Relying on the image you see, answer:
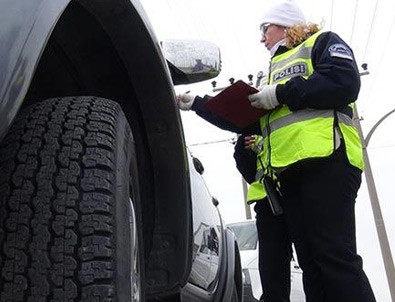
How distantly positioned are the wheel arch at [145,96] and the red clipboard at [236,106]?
91cm

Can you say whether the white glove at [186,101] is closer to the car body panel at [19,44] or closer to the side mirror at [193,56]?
the side mirror at [193,56]

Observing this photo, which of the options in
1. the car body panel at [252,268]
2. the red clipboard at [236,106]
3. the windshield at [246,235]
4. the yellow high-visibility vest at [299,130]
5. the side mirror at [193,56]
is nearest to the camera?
the side mirror at [193,56]

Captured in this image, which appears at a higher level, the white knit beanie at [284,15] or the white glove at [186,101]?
the white knit beanie at [284,15]

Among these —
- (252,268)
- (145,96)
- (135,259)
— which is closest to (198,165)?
(145,96)

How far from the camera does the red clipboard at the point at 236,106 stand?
2.49 meters

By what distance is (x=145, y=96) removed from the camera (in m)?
1.56

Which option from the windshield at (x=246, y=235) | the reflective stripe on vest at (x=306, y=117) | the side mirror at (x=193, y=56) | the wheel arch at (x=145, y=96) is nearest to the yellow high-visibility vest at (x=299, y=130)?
the reflective stripe on vest at (x=306, y=117)

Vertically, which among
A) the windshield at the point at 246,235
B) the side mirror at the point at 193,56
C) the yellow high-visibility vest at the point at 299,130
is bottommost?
the windshield at the point at 246,235

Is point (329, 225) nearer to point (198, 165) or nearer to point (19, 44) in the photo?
point (198, 165)

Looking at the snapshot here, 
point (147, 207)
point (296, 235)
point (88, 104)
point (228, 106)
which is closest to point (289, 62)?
point (228, 106)

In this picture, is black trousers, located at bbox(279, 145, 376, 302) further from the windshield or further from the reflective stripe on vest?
the windshield

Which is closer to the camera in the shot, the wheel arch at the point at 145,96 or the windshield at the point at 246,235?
the wheel arch at the point at 145,96

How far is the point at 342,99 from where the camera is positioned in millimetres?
2395

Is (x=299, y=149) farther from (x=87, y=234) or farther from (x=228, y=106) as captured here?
(x=87, y=234)
